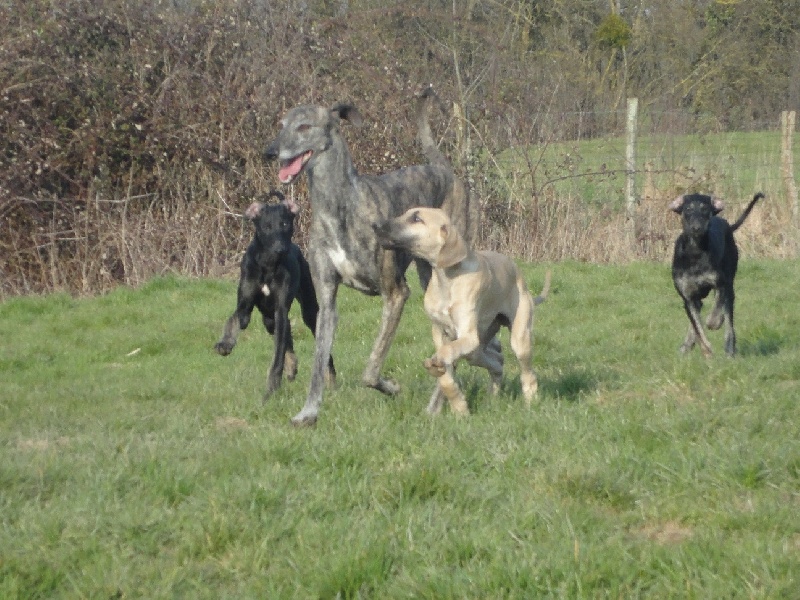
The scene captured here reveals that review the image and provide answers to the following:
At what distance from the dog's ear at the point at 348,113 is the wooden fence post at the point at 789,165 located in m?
10.7

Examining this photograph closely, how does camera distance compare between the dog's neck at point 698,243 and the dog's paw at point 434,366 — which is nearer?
the dog's paw at point 434,366

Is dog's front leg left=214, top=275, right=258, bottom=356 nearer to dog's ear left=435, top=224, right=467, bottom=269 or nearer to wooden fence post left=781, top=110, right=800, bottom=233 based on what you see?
dog's ear left=435, top=224, right=467, bottom=269

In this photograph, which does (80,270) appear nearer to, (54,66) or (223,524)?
(54,66)

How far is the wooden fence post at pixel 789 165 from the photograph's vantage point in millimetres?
16719

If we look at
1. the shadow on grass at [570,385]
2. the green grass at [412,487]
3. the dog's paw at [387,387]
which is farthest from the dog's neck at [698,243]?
the dog's paw at [387,387]

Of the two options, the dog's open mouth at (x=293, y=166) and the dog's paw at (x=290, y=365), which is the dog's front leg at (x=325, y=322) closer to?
the dog's open mouth at (x=293, y=166)

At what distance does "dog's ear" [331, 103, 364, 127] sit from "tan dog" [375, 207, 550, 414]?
94cm

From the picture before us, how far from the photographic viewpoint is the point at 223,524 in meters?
4.52

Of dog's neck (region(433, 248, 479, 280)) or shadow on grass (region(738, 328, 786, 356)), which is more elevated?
dog's neck (region(433, 248, 479, 280))

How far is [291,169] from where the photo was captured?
710cm

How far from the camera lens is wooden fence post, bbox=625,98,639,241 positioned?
15.9 m

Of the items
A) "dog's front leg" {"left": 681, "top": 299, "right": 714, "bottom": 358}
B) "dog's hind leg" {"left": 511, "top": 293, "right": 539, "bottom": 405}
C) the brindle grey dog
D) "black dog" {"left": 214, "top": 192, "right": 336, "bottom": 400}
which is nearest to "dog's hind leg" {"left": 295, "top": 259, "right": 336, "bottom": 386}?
"black dog" {"left": 214, "top": 192, "right": 336, "bottom": 400}

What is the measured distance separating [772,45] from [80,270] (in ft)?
79.2

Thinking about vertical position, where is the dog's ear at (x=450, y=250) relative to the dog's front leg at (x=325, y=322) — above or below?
above
